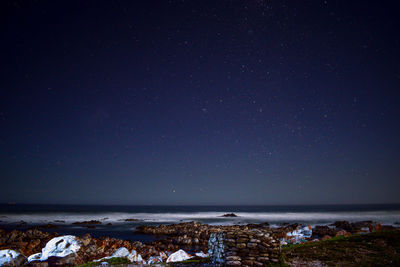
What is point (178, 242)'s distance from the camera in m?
29.5

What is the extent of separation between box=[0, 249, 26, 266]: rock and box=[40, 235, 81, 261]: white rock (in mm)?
1558

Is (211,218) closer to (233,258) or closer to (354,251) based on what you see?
(354,251)

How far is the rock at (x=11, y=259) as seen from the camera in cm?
1481

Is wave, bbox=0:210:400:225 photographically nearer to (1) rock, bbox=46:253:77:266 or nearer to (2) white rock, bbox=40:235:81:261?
(2) white rock, bbox=40:235:81:261

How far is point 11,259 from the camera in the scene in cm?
1526

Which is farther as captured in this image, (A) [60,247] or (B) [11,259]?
(A) [60,247]

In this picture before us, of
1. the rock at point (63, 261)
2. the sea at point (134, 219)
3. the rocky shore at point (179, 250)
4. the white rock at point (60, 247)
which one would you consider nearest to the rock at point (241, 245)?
the rocky shore at point (179, 250)

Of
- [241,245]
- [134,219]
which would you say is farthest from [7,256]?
[134,219]

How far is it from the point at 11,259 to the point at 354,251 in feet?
67.8

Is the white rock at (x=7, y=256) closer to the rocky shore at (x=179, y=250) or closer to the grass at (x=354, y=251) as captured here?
the rocky shore at (x=179, y=250)

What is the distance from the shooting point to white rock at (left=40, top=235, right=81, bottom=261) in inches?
707

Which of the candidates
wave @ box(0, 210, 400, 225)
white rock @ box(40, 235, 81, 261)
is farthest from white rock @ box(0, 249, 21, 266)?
wave @ box(0, 210, 400, 225)

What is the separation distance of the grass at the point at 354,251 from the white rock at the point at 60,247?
15710 mm

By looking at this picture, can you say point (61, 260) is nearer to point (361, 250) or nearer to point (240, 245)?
point (240, 245)
